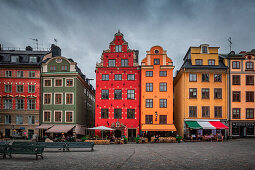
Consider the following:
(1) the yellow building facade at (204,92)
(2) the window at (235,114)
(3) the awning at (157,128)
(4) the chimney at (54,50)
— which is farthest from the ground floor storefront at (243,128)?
(4) the chimney at (54,50)

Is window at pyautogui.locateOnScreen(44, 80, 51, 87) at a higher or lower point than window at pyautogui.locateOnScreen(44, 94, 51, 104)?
higher

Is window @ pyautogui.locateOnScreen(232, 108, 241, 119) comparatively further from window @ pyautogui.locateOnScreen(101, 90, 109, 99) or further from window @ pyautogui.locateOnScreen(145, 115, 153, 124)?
window @ pyautogui.locateOnScreen(101, 90, 109, 99)

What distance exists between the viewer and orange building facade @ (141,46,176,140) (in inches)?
1718

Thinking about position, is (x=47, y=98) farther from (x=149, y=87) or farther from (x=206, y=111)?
(x=206, y=111)

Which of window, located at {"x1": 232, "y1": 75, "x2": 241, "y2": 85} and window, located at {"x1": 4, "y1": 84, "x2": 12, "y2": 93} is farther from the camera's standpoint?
window, located at {"x1": 4, "y1": 84, "x2": 12, "y2": 93}

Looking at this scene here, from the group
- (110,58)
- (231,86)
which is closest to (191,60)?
(231,86)

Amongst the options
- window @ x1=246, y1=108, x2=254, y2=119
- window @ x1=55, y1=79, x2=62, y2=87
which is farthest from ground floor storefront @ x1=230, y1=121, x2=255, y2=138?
window @ x1=55, y1=79, x2=62, y2=87

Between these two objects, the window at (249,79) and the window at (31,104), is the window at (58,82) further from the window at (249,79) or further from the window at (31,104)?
the window at (249,79)

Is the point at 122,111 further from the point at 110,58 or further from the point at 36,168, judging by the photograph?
the point at 36,168

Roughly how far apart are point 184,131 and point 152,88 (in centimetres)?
861

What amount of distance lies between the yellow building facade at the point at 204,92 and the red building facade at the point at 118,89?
7756 mm

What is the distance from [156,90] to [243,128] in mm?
15269

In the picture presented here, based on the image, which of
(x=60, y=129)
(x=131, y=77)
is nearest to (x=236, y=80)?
(x=131, y=77)

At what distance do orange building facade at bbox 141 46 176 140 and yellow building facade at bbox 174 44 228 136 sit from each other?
228cm
